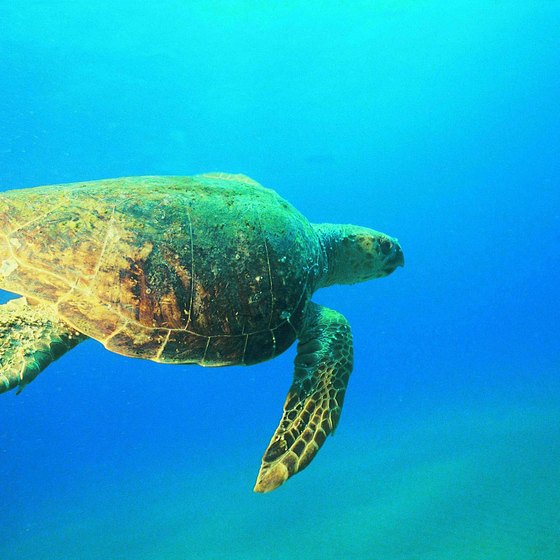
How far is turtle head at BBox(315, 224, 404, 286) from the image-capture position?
5102 mm

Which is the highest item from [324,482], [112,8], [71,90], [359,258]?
[112,8]

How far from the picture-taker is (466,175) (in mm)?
56250

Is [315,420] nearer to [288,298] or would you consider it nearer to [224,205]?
[288,298]

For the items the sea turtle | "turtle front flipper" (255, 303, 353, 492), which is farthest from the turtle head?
the sea turtle

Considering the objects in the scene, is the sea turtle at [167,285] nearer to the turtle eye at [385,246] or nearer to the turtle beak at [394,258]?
the turtle eye at [385,246]

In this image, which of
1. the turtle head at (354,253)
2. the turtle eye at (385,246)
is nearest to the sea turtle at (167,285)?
the turtle head at (354,253)

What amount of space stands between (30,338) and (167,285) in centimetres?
106

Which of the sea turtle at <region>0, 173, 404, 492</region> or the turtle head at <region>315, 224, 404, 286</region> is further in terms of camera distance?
the turtle head at <region>315, 224, 404, 286</region>

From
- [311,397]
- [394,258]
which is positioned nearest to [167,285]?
[311,397]

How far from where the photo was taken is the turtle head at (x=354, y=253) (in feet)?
16.7

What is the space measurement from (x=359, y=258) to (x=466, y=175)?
58766 mm

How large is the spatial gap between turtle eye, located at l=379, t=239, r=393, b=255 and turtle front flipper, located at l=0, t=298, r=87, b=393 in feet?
13.0

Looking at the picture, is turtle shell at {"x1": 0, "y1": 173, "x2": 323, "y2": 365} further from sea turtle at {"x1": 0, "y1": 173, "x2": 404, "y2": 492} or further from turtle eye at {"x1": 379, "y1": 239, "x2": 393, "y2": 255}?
turtle eye at {"x1": 379, "y1": 239, "x2": 393, "y2": 255}

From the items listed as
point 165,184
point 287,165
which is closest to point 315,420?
point 165,184
